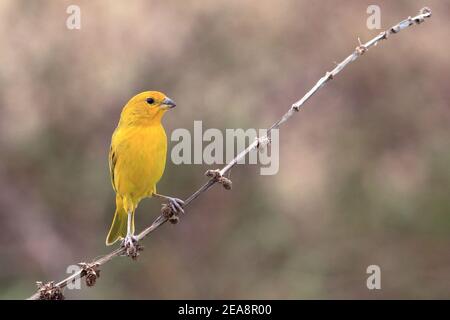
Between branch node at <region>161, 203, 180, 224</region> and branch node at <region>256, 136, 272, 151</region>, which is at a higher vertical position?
branch node at <region>256, 136, 272, 151</region>

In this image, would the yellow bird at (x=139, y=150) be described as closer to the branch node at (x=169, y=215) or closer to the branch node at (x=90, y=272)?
the branch node at (x=169, y=215)

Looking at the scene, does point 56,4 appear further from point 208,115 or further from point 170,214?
point 170,214

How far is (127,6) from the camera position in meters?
9.68

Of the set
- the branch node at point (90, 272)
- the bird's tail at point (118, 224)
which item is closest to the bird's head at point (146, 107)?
Result: the bird's tail at point (118, 224)

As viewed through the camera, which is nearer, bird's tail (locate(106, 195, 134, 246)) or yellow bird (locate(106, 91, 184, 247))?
yellow bird (locate(106, 91, 184, 247))

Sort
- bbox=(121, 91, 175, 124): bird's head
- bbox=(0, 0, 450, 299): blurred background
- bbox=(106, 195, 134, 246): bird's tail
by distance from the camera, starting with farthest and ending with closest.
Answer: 1. bbox=(0, 0, 450, 299): blurred background
2. bbox=(106, 195, 134, 246): bird's tail
3. bbox=(121, 91, 175, 124): bird's head

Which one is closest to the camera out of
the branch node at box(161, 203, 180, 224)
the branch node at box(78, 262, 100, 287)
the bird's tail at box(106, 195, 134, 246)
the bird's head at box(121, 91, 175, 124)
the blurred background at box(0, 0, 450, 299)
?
the branch node at box(78, 262, 100, 287)

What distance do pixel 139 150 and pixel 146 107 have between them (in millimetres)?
322

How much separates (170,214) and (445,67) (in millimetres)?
7944

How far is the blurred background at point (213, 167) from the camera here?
Result: 329 inches

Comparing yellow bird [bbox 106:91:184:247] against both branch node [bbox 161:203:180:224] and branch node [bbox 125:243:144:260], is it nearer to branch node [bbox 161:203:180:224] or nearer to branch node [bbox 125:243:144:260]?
branch node [bbox 125:243:144:260]

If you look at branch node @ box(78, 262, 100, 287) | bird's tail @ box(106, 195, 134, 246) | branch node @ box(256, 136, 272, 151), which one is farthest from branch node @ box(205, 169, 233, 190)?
bird's tail @ box(106, 195, 134, 246)

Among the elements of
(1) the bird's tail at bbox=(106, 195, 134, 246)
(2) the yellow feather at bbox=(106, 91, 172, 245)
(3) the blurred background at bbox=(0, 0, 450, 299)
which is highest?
(3) the blurred background at bbox=(0, 0, 450, 299)

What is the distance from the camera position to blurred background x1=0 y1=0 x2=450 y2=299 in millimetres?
8352
